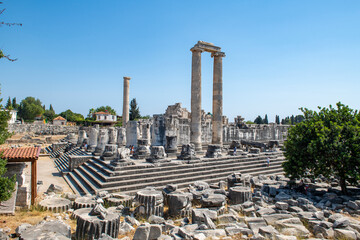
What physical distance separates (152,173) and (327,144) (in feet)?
24.6

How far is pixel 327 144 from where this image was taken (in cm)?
939

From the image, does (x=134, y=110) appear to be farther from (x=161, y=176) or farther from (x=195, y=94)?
(x=161, y=176)

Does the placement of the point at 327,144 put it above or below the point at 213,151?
above

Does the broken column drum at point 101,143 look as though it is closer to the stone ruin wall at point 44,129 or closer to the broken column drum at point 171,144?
the broken column drum at point 171,144

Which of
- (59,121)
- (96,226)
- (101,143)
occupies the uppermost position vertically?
(59,121)

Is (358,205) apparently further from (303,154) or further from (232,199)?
(232,199)

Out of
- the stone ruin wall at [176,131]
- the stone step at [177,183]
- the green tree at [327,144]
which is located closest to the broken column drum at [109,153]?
the stone ruin wall at [176,131]

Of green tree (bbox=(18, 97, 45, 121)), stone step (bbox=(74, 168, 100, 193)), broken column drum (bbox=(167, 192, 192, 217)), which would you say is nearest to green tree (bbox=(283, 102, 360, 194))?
broken column drum (bbox=(167, 192, 192, 217))

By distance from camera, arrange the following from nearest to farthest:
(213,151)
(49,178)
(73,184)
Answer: (73,184), (49,178), (213,151)

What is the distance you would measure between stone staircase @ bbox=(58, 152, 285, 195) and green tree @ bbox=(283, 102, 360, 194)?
3.84 metres

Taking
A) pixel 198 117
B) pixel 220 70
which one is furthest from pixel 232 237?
pixel 220 70

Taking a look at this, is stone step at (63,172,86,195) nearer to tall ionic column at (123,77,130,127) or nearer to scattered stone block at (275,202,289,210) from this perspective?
scattered stone block at (275,202,289,210)

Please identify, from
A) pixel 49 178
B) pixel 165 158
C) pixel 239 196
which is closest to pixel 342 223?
pixel 239 196

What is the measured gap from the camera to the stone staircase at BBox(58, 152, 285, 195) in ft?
32.8
